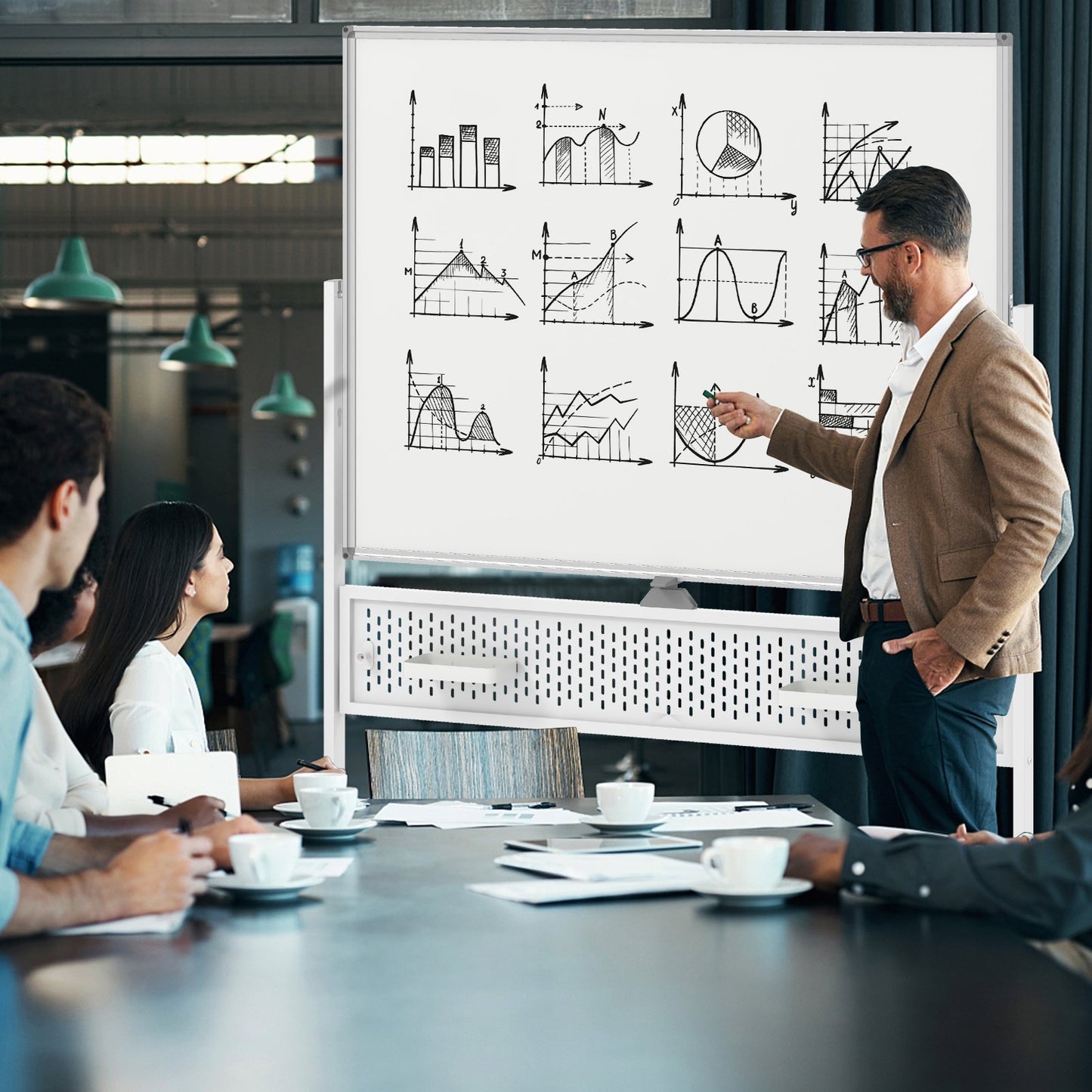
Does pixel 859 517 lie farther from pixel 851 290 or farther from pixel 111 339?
pixel 111 339

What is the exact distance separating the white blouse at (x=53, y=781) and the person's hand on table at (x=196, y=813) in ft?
0.33

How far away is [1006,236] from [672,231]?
0.75 meters

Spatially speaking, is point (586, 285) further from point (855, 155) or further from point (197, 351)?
point (197, 351)

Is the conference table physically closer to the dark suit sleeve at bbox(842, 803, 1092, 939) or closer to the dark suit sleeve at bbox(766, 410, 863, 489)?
the dark suit sleeve at bbox(842, 803, 1092, 939)

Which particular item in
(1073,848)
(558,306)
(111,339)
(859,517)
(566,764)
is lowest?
(566,764)

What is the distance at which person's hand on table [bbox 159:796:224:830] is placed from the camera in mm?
1630

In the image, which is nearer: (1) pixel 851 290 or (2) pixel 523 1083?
(2) pixel 523 1083

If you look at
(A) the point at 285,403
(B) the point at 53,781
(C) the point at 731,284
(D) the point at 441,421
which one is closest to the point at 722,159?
(C) the point at 731,284

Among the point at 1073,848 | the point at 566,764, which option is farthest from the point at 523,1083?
the point at 566,764

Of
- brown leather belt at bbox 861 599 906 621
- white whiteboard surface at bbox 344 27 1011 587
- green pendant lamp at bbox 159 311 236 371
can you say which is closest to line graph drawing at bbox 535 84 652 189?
white whiteboard surface at bbox 344 27 1011 587

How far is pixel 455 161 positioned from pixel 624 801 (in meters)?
2.03

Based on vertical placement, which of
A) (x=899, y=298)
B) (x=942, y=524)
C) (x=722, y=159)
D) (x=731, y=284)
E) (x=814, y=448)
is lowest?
(x=942, y=524)

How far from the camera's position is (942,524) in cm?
258

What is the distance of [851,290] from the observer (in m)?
3.26
